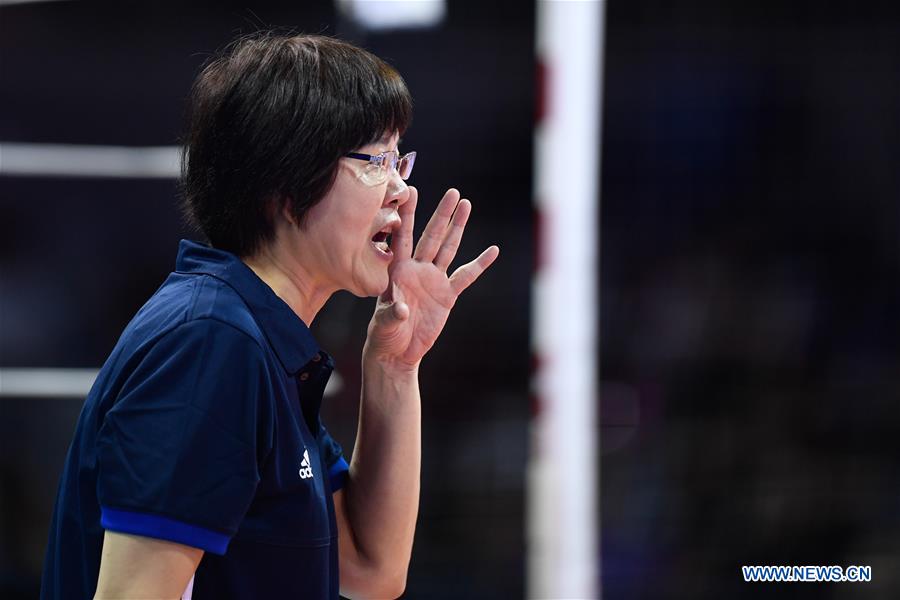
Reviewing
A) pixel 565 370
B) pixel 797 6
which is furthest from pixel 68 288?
pixel 797 6

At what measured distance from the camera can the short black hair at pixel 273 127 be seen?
1312 millimetres

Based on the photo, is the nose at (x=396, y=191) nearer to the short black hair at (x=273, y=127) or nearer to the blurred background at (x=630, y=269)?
the short black hair at (x=273, y=127)

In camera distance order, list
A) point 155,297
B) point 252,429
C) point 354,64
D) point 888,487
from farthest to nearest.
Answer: point 888,487 < point 354,64 < point 155,297 < point 252,429

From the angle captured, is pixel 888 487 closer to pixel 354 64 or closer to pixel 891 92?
pixel 891 92

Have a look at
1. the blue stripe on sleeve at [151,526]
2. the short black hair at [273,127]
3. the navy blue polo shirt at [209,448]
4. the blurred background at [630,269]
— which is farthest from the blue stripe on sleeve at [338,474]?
the blurred background at [630,269]

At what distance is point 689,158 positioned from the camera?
3090 mm

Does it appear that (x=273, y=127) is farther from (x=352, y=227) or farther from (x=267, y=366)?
(x=267, y=366)

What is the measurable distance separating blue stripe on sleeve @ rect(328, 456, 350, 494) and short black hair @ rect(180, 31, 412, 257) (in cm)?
43

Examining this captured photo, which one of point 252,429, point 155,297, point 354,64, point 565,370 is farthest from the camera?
point 565,370

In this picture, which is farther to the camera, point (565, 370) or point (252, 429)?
point (565, 370)

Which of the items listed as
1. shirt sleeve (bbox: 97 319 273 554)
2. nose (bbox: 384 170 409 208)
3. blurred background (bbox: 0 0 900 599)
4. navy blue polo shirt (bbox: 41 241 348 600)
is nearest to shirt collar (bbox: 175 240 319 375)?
navy blue polo shirt (bbox: 41 241 348 600)

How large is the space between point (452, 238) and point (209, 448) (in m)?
0.69

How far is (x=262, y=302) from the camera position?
1.27 m

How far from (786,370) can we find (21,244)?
7.20 feet
